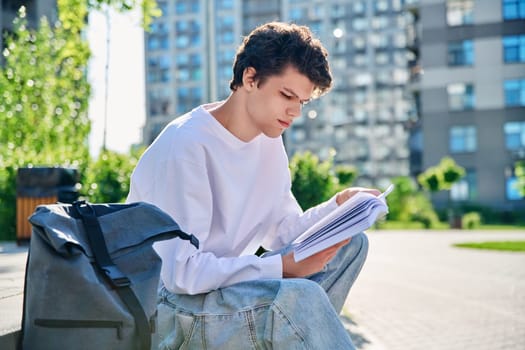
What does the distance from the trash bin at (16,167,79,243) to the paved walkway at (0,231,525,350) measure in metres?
0.53

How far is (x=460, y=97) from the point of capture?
45625 millimetres

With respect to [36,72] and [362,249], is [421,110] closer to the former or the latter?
[36,72]

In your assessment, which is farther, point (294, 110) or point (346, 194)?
point (346, 194)

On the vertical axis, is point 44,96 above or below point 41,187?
above

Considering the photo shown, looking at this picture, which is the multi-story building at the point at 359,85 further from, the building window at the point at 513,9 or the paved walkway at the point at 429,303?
the paved walkway at the point at 429,303

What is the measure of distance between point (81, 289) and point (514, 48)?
4654 centimetres

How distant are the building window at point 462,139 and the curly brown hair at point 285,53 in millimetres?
43615

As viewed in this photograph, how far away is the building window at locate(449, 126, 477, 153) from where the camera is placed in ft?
147

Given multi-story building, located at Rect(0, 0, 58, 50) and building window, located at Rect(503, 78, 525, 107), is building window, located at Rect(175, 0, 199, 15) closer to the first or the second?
multi-story building, located at Rect(0, 0, 58, 50)

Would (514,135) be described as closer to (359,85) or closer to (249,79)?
(359,85)

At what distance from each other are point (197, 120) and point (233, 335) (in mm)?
805

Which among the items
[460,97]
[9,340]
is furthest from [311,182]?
[460,97]

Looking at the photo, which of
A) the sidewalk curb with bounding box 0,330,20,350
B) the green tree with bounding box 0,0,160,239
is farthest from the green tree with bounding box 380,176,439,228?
the sidewalk curb with bounding box 0,330,20,350

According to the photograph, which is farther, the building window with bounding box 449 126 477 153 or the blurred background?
the building window with bounding box 449 126 477 153
